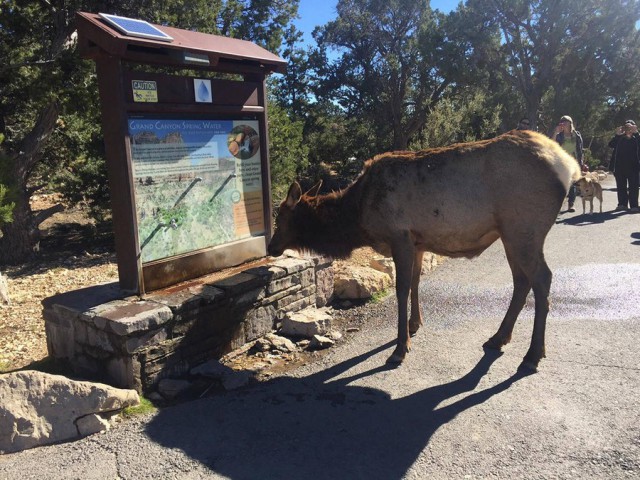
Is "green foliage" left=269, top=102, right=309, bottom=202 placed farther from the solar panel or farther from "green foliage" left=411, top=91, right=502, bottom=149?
"green foliage" left=411, top=91, right=502, bottom=149

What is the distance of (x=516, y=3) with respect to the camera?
22625mm

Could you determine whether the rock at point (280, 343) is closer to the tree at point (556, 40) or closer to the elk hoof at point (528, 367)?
the elk hoof at point (528, 367)

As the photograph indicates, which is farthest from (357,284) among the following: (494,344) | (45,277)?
(45,277)

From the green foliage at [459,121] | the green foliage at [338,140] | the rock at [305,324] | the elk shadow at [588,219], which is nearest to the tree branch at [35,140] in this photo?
the rock at [305,324]

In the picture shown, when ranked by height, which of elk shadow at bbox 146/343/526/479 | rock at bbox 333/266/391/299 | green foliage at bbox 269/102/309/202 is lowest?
elk shadow at bbox 146/343/526/479

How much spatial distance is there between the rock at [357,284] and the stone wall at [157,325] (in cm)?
132

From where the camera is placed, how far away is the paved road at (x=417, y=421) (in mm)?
3262

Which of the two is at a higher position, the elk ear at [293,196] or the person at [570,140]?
the person at [570,140]

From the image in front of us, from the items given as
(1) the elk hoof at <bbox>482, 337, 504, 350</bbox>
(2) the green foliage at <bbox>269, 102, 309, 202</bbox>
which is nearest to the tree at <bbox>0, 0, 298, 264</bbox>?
(2) the green foliage at <bbox>269, 102, 309, 202</bbox>

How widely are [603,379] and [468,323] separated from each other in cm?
174

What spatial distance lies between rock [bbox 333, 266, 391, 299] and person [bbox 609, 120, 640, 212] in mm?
9553

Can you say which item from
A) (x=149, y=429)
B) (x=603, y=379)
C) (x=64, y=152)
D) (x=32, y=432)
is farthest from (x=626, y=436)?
(x=64, y=152)

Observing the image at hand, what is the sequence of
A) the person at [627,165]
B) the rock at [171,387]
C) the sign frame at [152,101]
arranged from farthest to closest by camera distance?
the person at [627,165], the sign frame at [152,101], the rock at [171,387]

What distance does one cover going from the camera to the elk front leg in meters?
4.97
